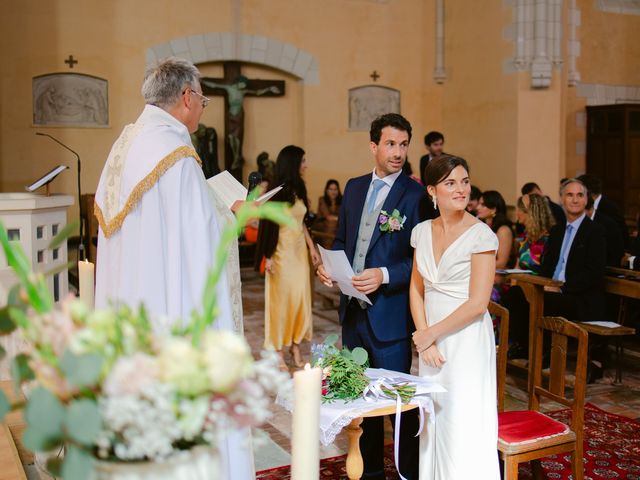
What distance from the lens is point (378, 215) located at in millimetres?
3473

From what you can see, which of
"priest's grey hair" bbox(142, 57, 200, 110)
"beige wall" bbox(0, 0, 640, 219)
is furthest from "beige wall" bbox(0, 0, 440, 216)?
"priest's grey hair" bbox(142, 57, 200, 110)

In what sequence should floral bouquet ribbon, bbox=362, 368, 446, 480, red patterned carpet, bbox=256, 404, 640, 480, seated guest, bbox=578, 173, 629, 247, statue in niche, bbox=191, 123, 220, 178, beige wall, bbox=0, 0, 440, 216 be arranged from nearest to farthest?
1. floral bouquet ribbon, bbox=362, 368, 446, 480
2. red patterned carpet, bbox=256, 404, 640, 480
3. seated guest, bbox=578, 173, 629, 247
4. beige wall, bbox=0, 0, 440, 216
5. statue in niche, bbox=191, 123, 220, 178

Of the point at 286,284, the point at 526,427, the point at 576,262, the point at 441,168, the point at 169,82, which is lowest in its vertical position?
the point at 526,427

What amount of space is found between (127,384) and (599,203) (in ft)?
22.8

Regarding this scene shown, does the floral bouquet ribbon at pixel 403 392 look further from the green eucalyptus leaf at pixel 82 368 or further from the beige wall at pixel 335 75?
the beige wall at pixel 335 75

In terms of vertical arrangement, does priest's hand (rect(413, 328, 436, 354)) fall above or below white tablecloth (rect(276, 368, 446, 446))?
above

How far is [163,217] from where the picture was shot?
2.66 metres

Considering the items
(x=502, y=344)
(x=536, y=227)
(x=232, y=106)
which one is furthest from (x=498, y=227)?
(x=232, y=106)

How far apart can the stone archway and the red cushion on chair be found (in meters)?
9.12

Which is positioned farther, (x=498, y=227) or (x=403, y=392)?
(x=498, y=227)

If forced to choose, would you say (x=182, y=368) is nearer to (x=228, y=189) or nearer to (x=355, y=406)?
(x=355, y=406)

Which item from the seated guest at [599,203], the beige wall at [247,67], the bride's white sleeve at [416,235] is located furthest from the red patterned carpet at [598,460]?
the beige wall at [247,67]

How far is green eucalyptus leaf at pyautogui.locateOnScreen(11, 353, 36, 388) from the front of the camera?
A: 1151mm

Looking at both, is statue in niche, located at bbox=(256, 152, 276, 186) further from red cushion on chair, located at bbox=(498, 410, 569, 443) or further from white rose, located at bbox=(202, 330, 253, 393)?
white rose, located at bbox=(202, 330, 253, 393)
